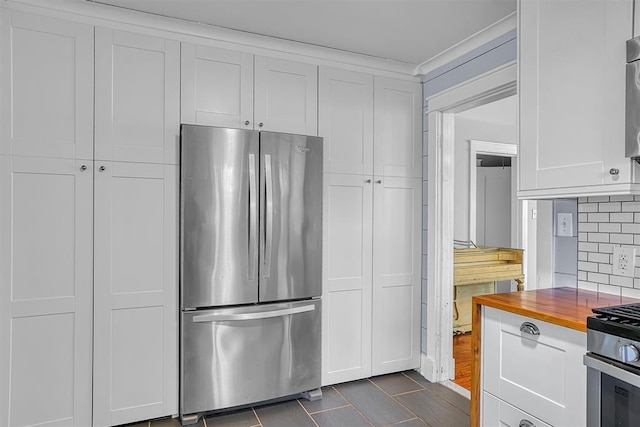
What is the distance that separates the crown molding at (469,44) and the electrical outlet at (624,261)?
1416mm

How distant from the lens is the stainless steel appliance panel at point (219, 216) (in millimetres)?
2492

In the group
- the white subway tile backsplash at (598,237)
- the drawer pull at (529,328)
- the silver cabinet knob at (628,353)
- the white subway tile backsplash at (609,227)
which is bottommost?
the drawer pull at (529,328)

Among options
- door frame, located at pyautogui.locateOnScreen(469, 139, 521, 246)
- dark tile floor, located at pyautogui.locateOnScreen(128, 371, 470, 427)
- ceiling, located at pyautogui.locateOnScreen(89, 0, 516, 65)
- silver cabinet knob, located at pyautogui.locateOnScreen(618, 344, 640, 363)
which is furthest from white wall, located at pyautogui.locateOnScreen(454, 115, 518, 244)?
silver cabinet knob, located at pyautogui.locateOnScreen(618, 344, 640, 363)

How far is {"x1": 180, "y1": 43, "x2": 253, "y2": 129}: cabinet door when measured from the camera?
2.62 m

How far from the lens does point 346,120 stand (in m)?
3.07

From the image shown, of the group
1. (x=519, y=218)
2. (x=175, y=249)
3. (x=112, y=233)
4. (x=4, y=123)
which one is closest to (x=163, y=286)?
(x=175, y=249)

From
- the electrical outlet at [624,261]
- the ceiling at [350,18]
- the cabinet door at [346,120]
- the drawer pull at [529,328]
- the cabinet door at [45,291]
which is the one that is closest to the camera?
the drawer pull at [529,328]

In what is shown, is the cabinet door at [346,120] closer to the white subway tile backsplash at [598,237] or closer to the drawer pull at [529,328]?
the white subway tile backsplash at [598,237]

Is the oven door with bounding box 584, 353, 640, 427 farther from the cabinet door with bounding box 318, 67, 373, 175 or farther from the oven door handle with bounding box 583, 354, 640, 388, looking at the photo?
the cabinet door with bounding box 318, 67, 373, 175

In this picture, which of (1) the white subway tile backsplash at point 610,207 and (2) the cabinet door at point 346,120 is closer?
(1) the white subway tile backsplash at point 610,207

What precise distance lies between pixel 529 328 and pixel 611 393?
375 mm

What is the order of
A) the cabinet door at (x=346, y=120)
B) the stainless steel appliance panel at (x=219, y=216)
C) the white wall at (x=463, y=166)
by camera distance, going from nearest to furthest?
the stainless steel appliance panel at (x=219, y=216) → the cabinet door at (x=346, y=120) → the white wall at (x=463, y=166)

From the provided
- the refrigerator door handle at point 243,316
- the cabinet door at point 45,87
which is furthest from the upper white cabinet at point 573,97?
the cabinet door at point 45,87

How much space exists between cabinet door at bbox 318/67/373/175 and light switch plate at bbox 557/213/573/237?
52.5 inches
